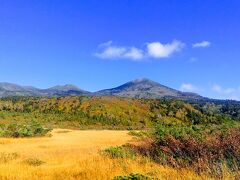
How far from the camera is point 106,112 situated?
7344 cm

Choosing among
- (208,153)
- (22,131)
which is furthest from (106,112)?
(208,153)

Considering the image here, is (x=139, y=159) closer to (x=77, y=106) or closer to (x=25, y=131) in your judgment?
(x=25, y=131)

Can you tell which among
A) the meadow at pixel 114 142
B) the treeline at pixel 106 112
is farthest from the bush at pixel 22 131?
the treeline at pixel 106 112

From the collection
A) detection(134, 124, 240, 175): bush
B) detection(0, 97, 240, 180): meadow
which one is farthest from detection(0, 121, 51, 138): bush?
detection(134, 124, 240, 175): bush

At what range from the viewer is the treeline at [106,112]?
221 feet

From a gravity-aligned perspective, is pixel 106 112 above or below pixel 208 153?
above

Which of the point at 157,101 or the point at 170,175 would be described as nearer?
the point at 170,175

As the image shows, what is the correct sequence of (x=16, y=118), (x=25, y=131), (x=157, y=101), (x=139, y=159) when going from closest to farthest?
(x=139, y=159)
(x=25, y=131)
(x=16, y=118)
(x=157, y=101)

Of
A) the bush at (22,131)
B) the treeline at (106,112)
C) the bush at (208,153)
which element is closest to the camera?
the bush at (208,153)

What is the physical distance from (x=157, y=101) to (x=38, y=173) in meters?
74.8

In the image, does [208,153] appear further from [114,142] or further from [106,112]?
[106,112]

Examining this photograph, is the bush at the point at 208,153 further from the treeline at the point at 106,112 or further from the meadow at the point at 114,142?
the treeline at the point at 106,112

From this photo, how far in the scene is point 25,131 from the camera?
122 ft

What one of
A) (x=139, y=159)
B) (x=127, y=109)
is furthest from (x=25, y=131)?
(x=127, y=109)
